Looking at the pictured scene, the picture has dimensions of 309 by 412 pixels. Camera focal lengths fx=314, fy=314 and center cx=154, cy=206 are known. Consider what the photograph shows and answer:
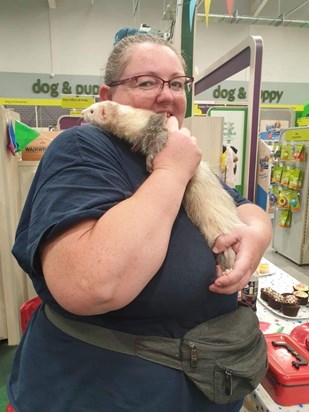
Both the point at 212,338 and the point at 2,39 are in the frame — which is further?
the point at 2,39

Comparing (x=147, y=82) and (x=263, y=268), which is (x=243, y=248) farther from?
(x=263, y=268)

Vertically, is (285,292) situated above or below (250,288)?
below

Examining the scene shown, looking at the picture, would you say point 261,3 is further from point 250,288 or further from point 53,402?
point 53,402

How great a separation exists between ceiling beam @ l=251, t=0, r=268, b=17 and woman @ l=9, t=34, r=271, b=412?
A: 9005 mm

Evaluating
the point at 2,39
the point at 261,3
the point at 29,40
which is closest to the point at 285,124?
the point at 261,3

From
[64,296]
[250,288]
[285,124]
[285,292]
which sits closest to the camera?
[64,296]

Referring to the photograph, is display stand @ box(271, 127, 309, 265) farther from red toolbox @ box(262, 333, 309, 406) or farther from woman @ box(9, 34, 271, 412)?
woman @ box(9, 34, 271, 412)

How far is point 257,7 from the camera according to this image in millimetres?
8375

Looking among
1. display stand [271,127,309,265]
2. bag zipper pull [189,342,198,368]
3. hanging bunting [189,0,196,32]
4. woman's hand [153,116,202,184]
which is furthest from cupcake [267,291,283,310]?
display stand [271,127,309,265]

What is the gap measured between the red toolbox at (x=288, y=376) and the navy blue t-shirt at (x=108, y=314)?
0.27m

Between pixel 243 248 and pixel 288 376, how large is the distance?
0.43m

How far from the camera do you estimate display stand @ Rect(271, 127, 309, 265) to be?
12.8ft

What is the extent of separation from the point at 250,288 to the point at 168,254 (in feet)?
2.50

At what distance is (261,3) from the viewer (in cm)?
808
